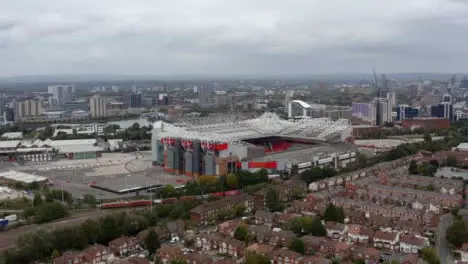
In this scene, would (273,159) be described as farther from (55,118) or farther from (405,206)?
(55,118)

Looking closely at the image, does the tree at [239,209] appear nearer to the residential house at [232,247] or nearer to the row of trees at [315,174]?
the residential house at [232,247]

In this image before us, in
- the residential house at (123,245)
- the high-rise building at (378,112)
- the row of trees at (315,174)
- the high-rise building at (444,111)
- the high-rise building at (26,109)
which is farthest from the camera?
the high-rise building at (26,109)

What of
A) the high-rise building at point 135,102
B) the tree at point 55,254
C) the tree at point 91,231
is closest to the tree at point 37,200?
the tree at point 91,231

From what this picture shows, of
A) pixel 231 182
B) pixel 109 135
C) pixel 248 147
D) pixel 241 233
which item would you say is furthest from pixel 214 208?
pixel 109 135

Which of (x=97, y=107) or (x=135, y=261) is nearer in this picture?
(x=135, y=261)

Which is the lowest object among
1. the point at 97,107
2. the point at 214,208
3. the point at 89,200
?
the point at 89,200

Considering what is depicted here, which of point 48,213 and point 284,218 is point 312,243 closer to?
point 284,218

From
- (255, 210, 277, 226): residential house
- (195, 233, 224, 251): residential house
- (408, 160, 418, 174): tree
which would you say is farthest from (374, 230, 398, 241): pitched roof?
(408, 160, 418, 174): tree
